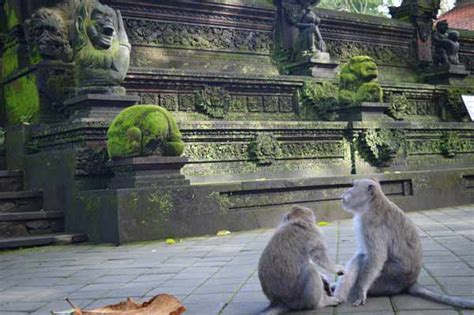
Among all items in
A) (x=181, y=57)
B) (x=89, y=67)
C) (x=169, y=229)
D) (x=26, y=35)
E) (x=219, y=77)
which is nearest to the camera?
(x=169, y=229)

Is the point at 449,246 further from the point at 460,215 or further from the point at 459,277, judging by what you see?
the point at 460,215

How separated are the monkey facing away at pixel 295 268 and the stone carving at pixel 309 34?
358 inches

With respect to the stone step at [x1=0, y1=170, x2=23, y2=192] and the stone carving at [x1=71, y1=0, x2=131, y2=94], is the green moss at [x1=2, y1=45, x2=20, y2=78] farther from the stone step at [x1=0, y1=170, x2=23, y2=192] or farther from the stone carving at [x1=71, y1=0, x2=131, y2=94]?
the stone carving at [x1=71, y1=0, x2=131, y2=94]

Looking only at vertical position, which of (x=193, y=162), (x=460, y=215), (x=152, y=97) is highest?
(x=152, y=97)

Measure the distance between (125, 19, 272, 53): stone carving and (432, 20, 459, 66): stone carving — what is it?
481 cm

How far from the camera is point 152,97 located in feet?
32.8

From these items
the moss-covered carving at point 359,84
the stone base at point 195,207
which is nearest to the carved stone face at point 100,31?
the stone base at point 195,207

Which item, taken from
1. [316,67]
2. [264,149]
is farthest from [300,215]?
[316,67]

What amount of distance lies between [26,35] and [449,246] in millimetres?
7173

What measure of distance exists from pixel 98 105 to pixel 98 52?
2.45ft

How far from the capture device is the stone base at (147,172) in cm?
744

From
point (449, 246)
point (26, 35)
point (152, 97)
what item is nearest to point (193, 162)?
point (152, 97)

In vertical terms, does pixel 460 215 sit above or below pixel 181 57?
below

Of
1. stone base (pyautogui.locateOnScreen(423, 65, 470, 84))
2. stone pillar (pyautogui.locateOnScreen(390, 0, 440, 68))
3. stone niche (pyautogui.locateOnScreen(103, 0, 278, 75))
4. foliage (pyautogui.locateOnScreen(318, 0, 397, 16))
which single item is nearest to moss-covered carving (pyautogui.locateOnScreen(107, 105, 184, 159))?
stone niche (pyautogui.locateOnScreen(103, 0, 278, 75))
